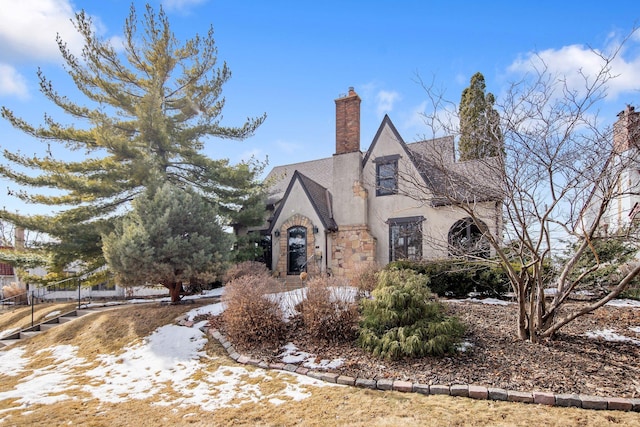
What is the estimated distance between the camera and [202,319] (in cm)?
978

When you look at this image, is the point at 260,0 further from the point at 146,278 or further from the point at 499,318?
the point at 499,318

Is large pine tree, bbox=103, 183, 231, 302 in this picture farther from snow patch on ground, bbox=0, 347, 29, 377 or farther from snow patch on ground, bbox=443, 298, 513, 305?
snow patch on ground, bbox=443, 298, 513, 305

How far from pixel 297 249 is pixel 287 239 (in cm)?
66

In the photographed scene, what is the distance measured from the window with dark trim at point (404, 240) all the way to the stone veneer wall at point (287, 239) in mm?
3355

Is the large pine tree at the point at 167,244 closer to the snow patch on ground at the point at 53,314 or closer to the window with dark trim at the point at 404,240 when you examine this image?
the snow patch on ground at the point at 53,314

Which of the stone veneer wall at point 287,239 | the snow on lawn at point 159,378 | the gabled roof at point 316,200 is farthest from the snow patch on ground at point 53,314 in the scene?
the gabled roof at point 316,200

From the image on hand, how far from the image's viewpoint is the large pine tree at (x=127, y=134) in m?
15.0

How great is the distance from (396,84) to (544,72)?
2.90 meters

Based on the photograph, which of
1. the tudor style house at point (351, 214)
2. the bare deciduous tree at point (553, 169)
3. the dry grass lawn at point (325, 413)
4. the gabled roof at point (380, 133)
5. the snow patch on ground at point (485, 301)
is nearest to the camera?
the dry grass lawn at point (325, 413)

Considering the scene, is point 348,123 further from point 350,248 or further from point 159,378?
point 159,378

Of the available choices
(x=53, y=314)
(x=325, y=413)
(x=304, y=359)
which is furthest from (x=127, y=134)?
(x=325, y=413)

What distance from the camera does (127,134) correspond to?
17.3 m

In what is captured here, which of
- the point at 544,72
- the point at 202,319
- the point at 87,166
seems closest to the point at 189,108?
the point at 87,166

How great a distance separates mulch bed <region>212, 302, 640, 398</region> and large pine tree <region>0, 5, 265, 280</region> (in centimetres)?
1065
